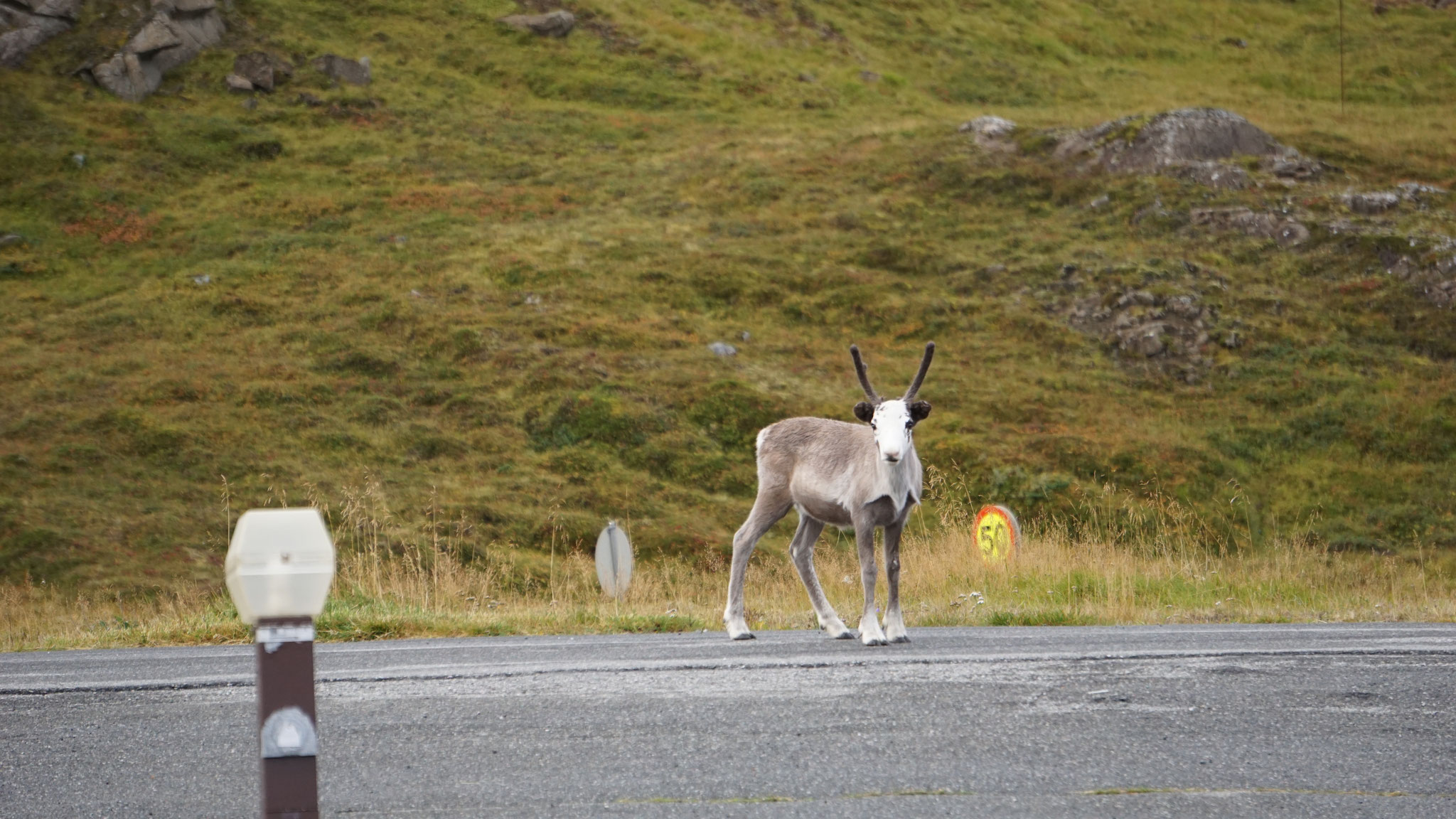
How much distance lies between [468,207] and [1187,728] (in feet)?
150

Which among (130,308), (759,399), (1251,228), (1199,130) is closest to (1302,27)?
(1199,130)

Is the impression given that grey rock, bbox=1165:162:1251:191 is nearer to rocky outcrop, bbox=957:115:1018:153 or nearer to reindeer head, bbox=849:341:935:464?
rocky outcrop, bbox=957:115:1018:153

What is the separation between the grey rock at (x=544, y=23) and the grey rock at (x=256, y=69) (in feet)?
48.1

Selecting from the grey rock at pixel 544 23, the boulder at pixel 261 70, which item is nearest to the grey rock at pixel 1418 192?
the grey rock at pixel 544 23

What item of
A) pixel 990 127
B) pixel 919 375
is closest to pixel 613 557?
pixel 919 375

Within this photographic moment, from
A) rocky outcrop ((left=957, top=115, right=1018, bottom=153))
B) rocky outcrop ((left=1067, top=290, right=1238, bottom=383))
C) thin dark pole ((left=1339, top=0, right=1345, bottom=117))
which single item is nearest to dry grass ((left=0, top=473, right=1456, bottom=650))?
rocky outcrop ((left=1067, top=290, right=1238, bottom=383))

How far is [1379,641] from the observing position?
9.50 metres

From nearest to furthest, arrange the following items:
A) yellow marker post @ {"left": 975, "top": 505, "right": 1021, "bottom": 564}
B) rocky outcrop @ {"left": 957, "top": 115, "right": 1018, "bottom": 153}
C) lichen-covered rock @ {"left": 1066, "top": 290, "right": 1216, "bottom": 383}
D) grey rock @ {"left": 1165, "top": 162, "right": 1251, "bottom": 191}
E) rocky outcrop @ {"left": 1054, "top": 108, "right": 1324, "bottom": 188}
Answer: yellow marker post @ {"left": 975, "top": 505, "right": 1021, "bottom": 564}
lichen-covered rock @ {"left": 1066, "top": 290, "right": 1216, "bottom": 383}
grey rock @ {"left": 1165, "top": 162, "right": 1251, "bottom": 191}
rocky outcrop @ {"left": 1054, "top": 108, "right": 1324, "bottom": 188}
rocky outcrop @ {"left": 957, "top": 115, "right": 1018, "bottom": 153}

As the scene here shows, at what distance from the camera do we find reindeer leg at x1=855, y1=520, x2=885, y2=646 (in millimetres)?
9539

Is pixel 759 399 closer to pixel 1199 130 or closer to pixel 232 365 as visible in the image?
pixel 232 365

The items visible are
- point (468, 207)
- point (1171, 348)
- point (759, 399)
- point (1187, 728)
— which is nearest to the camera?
point (1187, 728)

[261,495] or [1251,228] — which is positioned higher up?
[1251,228]

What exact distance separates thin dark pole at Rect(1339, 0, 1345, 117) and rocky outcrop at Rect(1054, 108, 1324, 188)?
1553cm

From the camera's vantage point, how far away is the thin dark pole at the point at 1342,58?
6850 centimetres
